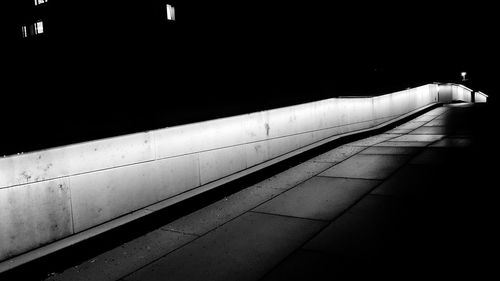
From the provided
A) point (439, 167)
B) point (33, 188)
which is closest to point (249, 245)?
point (33, 188)

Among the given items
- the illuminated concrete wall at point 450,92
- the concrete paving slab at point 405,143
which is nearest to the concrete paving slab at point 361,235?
the concrete paving slab at point 405,143

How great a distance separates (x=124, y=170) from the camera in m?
4.55

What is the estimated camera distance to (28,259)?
11.2 ft

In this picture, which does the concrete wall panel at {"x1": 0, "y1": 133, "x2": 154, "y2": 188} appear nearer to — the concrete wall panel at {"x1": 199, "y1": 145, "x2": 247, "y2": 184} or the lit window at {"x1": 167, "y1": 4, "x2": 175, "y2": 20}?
the concrete wall panel at {"x1": 199, "y1": 145, "x2": 247, "y2": 184}

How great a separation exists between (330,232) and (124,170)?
112 inches

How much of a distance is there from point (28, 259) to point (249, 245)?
7.64 ft

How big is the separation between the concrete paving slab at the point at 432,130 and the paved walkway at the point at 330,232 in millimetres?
3904

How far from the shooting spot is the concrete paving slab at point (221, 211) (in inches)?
179

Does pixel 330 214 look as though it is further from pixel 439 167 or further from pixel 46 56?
pixel 46 56

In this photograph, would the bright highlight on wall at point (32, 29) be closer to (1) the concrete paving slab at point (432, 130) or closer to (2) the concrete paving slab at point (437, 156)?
(1) the concrete paving slab at point (432, 130)

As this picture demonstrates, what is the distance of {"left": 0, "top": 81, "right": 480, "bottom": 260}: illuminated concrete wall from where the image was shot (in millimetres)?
3619

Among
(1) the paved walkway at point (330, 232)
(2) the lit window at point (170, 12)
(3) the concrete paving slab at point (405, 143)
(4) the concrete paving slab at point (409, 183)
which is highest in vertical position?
(2) the lit window at point (170, 12)

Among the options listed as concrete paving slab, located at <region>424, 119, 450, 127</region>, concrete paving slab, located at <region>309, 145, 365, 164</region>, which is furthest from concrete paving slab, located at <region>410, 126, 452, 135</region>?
concrete paving slab, located at <region>309, 145, 365, 164</region>

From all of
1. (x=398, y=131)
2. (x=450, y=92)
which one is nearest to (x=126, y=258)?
(x=398, y=131)
